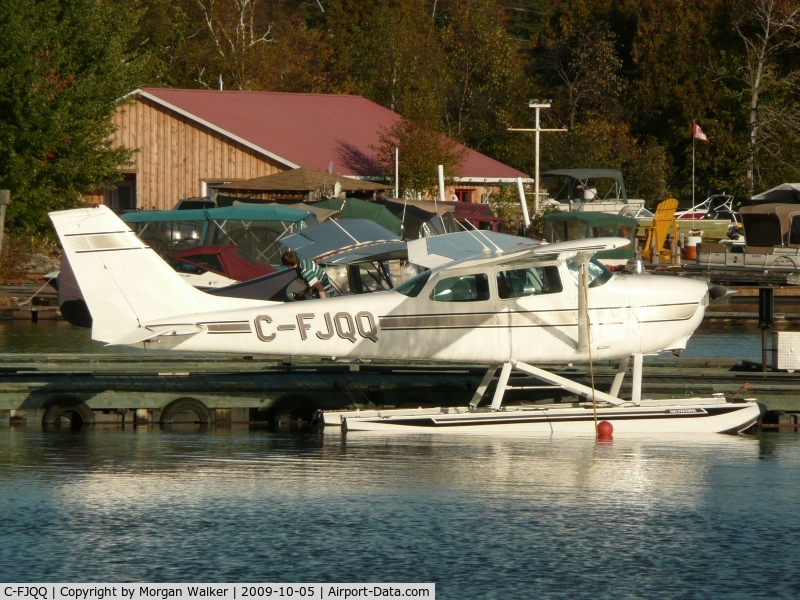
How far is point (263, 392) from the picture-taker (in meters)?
13.4

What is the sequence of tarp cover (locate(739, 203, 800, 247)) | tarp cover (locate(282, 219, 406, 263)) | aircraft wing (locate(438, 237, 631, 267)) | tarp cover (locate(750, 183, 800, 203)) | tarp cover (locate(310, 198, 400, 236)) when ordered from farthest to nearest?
tarp cover (locate(750, 183, 800, 203)) → tarp cover (locate(739, 203, 800, 247)) → tarp cover (locate(310, 198, 400, 236)) → tarp cover (locate(282, 219, 406, 263)) → aircraft wing (locate(438, 237, 631, 267))

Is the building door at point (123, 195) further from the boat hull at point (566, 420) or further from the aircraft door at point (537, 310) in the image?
the aircraft door at point (537, 310)

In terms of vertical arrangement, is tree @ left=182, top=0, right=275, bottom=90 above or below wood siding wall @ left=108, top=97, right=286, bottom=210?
above

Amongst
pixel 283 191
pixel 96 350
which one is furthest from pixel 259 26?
pixel 96 350

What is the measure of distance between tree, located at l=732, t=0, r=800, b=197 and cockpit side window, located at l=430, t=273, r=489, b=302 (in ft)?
128

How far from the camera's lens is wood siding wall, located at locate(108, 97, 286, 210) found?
39438mm

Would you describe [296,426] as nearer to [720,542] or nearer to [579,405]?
[579,405]

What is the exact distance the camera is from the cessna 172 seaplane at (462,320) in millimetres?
11758

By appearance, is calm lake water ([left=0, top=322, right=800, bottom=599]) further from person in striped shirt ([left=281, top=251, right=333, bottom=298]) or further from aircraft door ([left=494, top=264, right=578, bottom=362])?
person in striped shirt ([left=281, top=251, right=333, bottom=298])

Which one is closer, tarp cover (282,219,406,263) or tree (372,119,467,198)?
tarp cover (282,219,406,263)

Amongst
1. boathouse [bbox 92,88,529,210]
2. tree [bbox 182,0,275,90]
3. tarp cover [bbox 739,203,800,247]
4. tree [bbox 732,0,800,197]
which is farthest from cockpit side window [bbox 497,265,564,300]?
tree [bbox 182,0,275,90]

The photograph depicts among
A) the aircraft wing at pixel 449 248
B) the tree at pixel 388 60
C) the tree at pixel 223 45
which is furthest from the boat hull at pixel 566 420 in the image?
the tree at pixel 223 45

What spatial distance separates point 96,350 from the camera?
19953mm

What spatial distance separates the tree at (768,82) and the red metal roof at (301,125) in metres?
12.4
